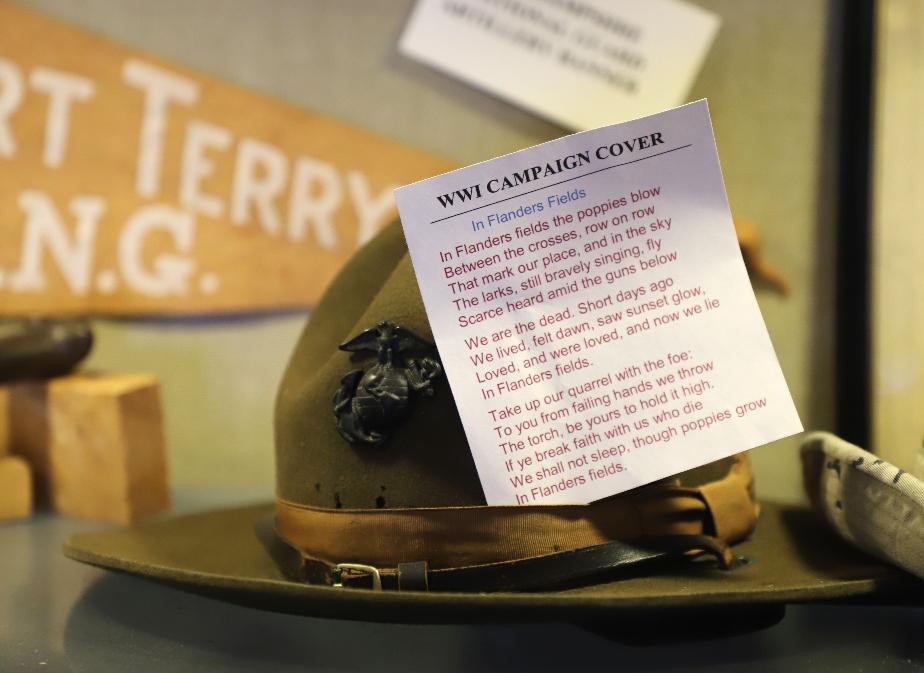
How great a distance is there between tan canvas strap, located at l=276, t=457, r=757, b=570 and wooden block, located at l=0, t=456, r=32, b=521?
65cm

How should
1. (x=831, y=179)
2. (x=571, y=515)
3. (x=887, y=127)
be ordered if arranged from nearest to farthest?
(x=571, y=515) < (x=887, y=127) < (x=831, y=179)

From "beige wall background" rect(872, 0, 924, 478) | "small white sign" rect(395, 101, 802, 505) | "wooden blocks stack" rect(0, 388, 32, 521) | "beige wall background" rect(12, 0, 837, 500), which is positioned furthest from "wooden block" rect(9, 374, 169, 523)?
"beige wall background" rect(872, 0, 924, 478)

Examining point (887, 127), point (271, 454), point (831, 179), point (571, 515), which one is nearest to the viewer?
point (571, 515)

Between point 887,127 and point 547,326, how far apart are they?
0.74 meters

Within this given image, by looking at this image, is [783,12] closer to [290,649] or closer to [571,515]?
[571,515]

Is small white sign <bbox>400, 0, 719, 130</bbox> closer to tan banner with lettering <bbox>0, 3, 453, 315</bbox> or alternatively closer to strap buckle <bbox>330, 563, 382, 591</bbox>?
tan banner with lettering <bbox>0, 3, 453, 315</bbox>

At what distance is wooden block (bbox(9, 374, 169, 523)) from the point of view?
3.65 feet

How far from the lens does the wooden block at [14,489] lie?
114 cm

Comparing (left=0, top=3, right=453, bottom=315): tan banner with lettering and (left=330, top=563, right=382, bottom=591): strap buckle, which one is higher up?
(left=0, top=3, right=453, bottom=315): tan banner with lettering

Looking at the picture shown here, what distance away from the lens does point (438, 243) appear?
2.16ft

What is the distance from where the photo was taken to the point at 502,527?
0.65 m

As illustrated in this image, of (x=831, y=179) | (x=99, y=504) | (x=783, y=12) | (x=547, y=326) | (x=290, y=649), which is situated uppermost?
(x=783, y=12)

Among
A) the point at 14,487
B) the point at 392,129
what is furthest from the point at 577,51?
the point at 14,487

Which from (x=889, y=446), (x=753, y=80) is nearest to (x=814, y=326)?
(x=889, y=446)
